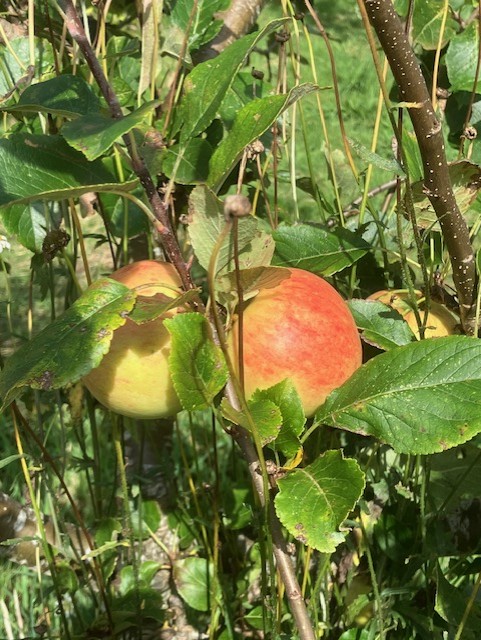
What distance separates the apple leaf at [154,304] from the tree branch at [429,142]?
220 mm

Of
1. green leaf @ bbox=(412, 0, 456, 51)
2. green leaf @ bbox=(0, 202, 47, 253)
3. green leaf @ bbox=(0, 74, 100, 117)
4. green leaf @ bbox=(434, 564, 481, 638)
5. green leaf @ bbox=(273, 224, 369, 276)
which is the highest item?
green leaf @ bbox=(412, 0, 456, 51)

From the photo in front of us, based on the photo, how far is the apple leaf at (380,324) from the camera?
2.33 ft

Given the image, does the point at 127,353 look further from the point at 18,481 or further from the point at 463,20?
the point at 18,481

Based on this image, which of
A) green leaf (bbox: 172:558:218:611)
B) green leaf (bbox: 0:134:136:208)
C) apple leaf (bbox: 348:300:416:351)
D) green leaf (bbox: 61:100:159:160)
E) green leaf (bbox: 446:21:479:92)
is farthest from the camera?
green leaf (bbox: 172:558:218:611)

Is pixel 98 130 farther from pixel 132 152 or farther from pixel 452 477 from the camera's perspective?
pixel 452 477

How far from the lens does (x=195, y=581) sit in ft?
3.49

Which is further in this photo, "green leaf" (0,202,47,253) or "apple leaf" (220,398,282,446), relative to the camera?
"green leaf" (0,202,47,253)

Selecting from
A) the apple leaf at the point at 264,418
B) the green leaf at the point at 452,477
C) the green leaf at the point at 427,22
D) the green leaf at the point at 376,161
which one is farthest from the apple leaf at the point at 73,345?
the green leaf at the point at 427,22

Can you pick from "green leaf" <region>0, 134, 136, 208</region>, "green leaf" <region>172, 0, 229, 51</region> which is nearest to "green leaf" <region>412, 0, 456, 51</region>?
"green leaf" <region>172, 0, 229, 51</region>

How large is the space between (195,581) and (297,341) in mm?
573

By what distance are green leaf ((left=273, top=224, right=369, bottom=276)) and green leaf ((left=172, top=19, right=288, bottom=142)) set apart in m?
0.15

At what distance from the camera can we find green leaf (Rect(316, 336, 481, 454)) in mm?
585

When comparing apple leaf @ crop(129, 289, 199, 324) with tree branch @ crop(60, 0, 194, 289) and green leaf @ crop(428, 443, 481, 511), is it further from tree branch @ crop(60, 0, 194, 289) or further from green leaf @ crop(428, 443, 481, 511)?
green leaf @ crop(428, 443, 481, 511)

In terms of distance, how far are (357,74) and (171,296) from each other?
2.84 meters
